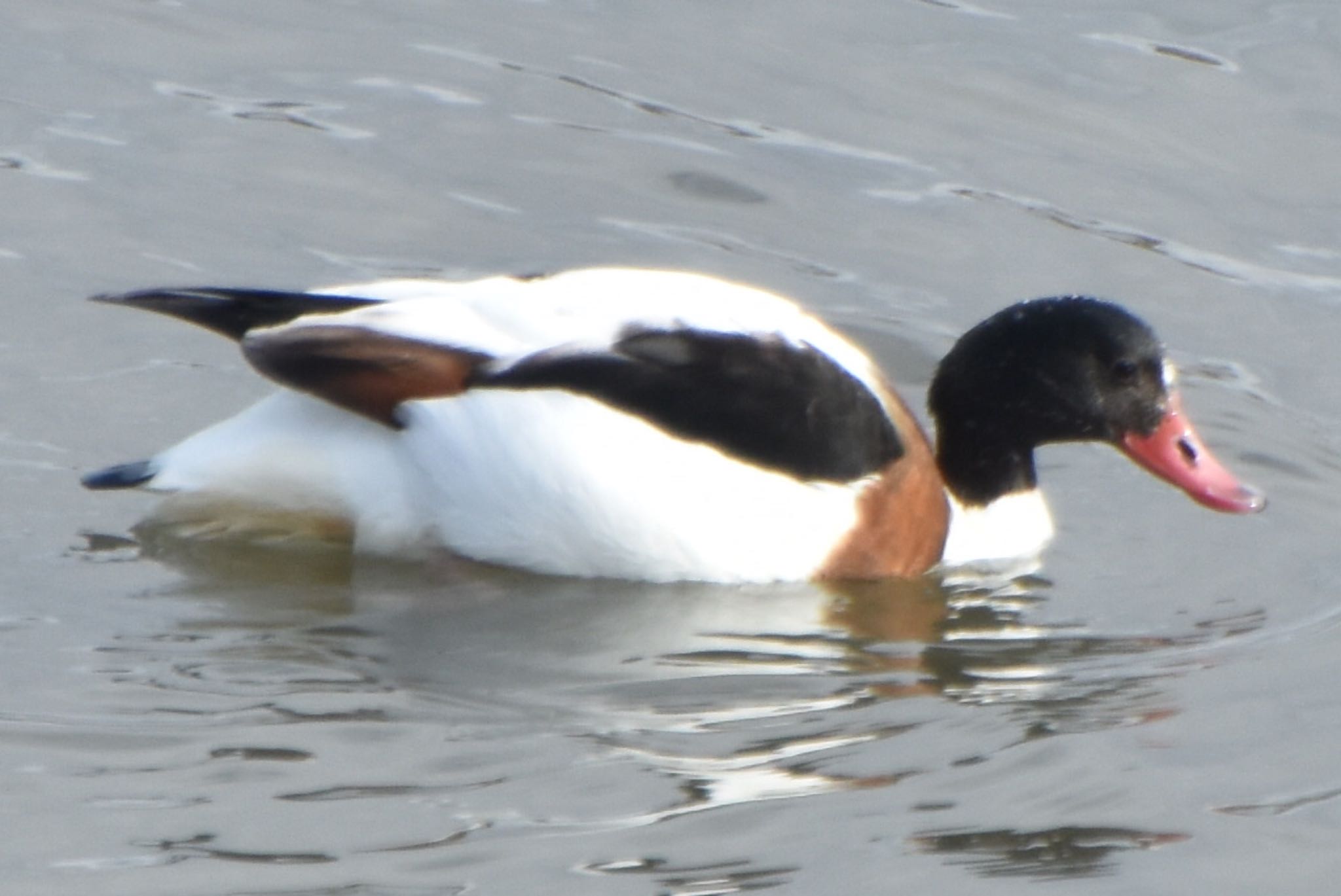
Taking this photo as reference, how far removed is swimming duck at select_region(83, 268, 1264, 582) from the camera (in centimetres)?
638

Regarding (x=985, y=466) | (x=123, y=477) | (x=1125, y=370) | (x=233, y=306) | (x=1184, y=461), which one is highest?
→ (x=1125, y=370)

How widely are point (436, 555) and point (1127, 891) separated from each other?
234 cm

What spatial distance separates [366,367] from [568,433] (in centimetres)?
58

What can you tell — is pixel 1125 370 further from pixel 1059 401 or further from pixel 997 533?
pixel 997 533

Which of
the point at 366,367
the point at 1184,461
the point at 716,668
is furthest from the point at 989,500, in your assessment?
the point at 366,367

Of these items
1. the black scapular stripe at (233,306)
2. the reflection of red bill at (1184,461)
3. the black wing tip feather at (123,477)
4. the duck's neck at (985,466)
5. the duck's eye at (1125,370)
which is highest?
the duck's eye at (1125,370)

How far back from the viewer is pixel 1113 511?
7.40 metres

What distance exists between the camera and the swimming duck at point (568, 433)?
6.38 meters

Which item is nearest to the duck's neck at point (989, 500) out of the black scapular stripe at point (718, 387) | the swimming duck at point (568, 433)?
the swimming duck at point (568, 433)

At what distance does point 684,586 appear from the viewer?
21.4ft

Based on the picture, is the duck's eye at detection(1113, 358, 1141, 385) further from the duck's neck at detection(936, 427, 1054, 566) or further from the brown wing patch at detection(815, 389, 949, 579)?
the brown wing patch at detection(815, 389, 949, 579)

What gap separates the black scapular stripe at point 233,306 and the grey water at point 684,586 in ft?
2.17

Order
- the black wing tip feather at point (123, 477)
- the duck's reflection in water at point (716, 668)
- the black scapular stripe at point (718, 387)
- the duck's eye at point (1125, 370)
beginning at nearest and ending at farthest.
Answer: the duck's reflection in water at point (716, 668), the black scapular stripe at point (718, 387), the black wing tip feather at point (123, 477), the duck's eye at point (1125, 370)

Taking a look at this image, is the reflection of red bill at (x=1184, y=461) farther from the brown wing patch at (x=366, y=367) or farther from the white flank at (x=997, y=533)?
the brown wing patch at (x=366, y=367)
